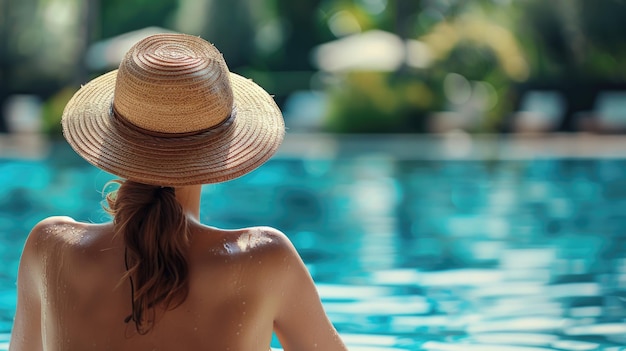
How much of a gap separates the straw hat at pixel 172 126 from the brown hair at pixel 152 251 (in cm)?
5

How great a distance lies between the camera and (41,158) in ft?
47.0

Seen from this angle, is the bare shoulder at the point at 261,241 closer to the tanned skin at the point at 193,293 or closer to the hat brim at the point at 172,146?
the tanned skin at the point at 193,293

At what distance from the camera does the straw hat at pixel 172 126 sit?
1891 mm

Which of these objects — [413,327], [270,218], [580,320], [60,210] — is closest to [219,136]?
[413,327]

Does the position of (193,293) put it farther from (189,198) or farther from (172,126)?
(172,126)

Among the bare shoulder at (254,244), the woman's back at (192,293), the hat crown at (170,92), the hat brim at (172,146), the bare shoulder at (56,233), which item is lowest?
the woman's back at (192,293)

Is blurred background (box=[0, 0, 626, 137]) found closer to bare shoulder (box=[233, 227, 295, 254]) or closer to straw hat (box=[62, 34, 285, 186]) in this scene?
straw hat (box=[62, 34, 285, 186])

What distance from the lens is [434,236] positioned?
26.9ft

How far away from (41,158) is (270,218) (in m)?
6.13

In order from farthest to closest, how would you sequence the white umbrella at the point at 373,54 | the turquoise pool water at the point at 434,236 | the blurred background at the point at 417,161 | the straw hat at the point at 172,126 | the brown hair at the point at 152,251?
the white umbrella at the point at 373,54 < the blurred background at the point at 417,161 < the turquoise pool water at the point at 434,236 < the straw hat at the point at 172,126 < the brown hair at the point at 152,251

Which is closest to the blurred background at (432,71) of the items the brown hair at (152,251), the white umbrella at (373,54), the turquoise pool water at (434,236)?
the white umbrella at (373,54)

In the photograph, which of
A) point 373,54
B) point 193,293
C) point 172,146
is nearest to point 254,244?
point 193,293

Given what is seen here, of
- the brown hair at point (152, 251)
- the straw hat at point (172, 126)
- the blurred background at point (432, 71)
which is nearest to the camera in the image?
the brown hair at point (152, 251)

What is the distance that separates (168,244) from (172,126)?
27cm
